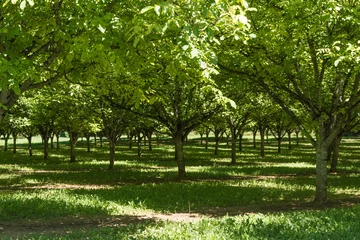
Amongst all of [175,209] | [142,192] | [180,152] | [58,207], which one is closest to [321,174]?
[175,209]

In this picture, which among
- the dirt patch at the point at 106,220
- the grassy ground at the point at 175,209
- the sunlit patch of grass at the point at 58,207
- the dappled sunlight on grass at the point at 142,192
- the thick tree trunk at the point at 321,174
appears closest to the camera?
the grassy ground at the point at 175,209

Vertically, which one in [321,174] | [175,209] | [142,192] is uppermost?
[321,174]

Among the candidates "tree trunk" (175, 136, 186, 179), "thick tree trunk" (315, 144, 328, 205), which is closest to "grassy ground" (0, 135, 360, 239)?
"thick tree trunk" (315, 144, 328, 205)

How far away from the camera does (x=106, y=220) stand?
1085 cm

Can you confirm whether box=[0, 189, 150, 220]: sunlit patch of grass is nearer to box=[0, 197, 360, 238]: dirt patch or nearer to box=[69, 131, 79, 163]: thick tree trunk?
box=[0, 197, 360, 238]: dirt patch

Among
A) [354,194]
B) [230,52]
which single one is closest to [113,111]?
[230,52]

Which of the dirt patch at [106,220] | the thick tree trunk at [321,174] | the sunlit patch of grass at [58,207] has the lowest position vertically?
the dirt patch at [106,220]

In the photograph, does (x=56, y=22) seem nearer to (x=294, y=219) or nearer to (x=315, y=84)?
(x=294, y=219)

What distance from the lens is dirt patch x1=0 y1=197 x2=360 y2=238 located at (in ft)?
31.6

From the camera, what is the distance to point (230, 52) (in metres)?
12.5

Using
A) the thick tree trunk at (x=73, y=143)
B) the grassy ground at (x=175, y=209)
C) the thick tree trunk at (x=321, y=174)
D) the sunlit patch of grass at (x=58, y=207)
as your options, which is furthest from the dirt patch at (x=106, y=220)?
the thick tree trunk at (x=73, y=143)

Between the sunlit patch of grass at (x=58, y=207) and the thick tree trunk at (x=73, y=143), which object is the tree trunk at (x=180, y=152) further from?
the thick tree trunk at (x=73, y=143)

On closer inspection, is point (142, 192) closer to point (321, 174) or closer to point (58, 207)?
point (58, 207)

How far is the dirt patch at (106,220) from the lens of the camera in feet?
31.6
